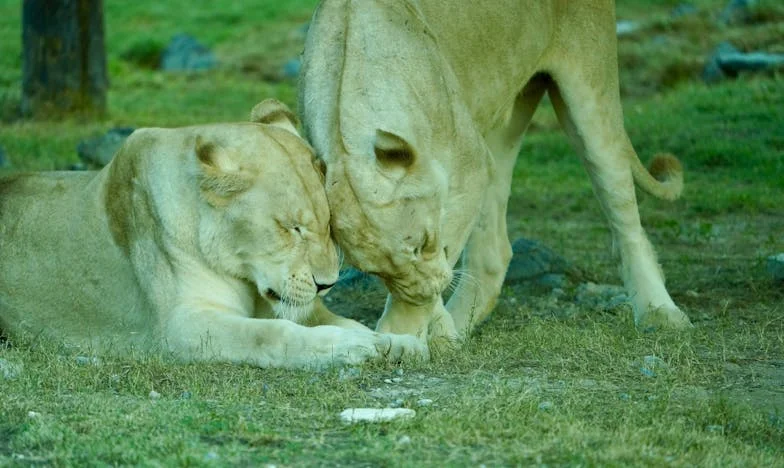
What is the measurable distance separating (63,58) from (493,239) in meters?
7.99

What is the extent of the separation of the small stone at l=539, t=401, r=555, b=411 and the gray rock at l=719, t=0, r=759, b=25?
13585 millimetres

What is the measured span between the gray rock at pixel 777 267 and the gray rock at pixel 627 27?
10.5 meters

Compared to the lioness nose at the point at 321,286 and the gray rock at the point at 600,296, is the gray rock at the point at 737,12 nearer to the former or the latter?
the gray rock at the point at 600,296

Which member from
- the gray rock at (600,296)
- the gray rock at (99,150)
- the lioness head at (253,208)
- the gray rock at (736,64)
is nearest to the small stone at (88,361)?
the lioness head at (253,208)

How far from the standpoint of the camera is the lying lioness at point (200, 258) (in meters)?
5.23

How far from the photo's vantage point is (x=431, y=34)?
5.86 meters

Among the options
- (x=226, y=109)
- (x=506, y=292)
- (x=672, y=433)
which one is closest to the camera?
(x=672, y=433)

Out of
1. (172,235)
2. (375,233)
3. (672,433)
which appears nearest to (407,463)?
(672,433)

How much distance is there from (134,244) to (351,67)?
110cm

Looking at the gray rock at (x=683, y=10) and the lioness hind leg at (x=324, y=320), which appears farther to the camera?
the gray rock at (x=683, y=10)

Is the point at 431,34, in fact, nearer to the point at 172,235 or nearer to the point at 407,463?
the point at 172,235

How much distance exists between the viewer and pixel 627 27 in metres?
18.7

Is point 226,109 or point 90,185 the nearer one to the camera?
point 90,185

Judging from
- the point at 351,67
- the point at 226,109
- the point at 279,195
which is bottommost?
the point at 226,109
